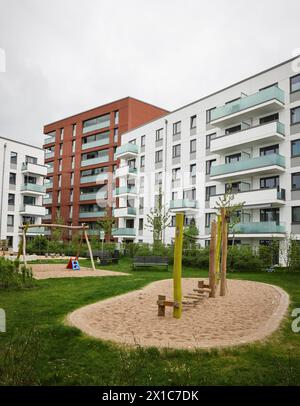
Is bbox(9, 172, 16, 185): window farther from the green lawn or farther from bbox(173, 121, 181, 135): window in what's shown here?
the green lawn

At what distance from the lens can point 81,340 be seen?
6594 mm

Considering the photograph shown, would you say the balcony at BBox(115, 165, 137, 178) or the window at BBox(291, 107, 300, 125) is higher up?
the window at BBox(291, 107, 300, 125)

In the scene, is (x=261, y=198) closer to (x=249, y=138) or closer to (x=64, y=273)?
(x=249, y=138)

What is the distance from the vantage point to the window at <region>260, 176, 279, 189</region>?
3306 cm

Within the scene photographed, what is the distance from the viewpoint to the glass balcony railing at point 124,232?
157 feet

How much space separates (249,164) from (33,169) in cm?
3071

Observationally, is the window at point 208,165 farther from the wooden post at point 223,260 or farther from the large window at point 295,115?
the wooden post at point 223,260

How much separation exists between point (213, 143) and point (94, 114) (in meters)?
27.2

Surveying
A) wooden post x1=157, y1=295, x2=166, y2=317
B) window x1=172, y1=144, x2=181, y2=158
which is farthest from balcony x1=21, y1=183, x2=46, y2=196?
wooden post x1=157, y1=295, x2=166, y2=317

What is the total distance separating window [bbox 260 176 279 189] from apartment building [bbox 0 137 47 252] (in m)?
30.6

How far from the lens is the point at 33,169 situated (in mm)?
52188

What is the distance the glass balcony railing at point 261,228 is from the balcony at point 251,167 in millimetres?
4473

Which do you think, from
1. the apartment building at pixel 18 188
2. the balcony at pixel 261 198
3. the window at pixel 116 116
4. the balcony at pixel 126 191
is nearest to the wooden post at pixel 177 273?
the balcony at pixel 261 198

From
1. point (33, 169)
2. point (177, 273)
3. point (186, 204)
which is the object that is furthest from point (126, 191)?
point (177, 273)
